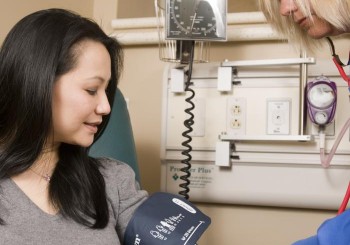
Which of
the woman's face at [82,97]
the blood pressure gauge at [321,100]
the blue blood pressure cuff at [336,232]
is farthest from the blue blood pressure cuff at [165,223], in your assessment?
the blood pressure gauge at [321,100]

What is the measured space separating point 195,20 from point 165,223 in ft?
2.34

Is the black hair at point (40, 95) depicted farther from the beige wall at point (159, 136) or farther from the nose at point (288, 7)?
the beige wall at point (159, 136)

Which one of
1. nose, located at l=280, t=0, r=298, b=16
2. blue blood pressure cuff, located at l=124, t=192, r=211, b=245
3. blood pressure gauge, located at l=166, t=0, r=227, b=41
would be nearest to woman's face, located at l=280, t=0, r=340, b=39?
nose, located at l=280, t=0, r=298, b=16

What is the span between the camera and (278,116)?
183 cm

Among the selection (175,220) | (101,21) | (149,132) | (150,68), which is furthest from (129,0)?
(175,220)

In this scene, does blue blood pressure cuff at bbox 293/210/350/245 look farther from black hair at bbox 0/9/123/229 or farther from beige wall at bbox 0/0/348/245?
beige wall at bbox 0/0/348/245

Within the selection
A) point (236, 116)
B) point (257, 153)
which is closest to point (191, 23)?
point (236, 116)

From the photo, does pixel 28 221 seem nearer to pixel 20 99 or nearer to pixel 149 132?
pixel 20 99

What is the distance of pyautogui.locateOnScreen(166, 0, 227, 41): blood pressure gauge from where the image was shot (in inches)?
64.4

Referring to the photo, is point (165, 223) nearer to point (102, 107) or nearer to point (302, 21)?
point (102, 107)

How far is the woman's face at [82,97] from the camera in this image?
3.84ft

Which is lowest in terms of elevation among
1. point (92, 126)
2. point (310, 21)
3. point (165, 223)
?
point (165, 223)

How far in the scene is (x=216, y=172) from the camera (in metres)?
1.89

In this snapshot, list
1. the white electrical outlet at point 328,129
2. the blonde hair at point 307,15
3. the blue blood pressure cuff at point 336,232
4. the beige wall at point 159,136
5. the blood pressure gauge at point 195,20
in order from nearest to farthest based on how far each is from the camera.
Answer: the blue blood pressure cuff at point 336,232 → the blonde hair at point 307,15 → the blood pressure gauge at point 195,20 → the white electrical outlet at point 328,129 → the beige wall at point 159,136
